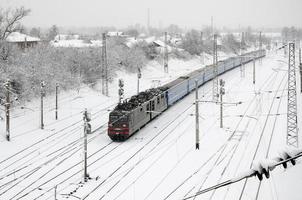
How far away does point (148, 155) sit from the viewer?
30031mm

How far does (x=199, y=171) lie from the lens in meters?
26.3

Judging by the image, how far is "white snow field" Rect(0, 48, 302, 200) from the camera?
23188mm

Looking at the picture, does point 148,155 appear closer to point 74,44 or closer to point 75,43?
point 74,44

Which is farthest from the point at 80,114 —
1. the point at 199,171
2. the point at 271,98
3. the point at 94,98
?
the point at 271,98

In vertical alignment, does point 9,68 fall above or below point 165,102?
above

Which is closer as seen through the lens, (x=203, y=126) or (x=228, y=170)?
(x=228, y=170)

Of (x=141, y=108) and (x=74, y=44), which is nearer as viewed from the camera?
(x=141, y=108)

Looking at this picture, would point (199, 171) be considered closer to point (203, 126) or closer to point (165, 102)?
point (203, 126)

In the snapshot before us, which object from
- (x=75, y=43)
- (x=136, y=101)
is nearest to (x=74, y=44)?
(x=75, y=43)

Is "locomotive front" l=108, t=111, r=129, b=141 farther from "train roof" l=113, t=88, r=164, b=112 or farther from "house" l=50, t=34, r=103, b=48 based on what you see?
"house" l=50, t=34, r=103, b=48

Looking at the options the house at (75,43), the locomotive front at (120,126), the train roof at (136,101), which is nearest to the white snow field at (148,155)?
the locomotive front at (120,126)

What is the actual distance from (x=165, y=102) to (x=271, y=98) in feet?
56.9

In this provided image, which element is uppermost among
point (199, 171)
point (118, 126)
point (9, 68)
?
point (9, 68)

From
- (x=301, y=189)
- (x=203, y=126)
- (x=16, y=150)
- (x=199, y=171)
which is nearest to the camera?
(x=301, y=189)
